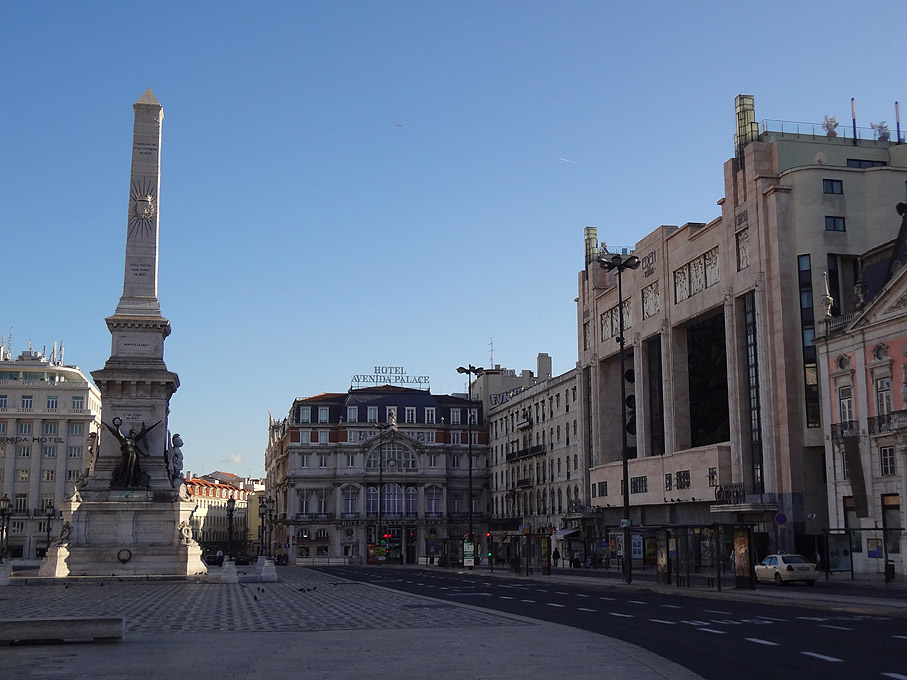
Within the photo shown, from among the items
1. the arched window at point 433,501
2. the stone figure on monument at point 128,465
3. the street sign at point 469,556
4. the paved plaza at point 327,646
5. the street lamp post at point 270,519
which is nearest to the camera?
A: the paved plaza at point 327,646

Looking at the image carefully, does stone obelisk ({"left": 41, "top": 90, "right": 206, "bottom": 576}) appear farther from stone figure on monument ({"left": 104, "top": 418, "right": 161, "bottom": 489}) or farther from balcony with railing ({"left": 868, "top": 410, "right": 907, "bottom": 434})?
balcony with railing ({"left": 868, "top": 410, "right": 907, "bottom": 434})

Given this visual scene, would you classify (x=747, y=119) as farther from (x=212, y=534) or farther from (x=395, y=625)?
(x=212, y=534)

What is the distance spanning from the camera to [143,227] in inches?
2202

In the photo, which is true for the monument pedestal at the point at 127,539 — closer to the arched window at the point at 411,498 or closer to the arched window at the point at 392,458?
the arched window at the point at 392,458

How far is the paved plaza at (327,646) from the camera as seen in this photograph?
14.8m

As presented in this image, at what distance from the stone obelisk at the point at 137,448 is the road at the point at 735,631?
20580 millimetres

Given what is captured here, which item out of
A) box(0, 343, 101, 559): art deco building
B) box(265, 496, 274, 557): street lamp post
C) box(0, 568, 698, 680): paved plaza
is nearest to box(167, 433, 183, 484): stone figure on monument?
box(0, 568, 698, 680): paved plaza

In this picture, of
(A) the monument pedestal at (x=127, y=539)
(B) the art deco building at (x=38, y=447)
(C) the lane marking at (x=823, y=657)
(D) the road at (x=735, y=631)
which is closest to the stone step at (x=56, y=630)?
(D) the road at (x=735, y=631)

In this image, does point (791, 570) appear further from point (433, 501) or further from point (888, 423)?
point (433, 501)

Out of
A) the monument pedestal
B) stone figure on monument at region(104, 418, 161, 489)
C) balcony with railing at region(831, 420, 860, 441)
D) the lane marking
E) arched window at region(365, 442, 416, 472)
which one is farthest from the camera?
arched window at region(365, 442, 416, 472)

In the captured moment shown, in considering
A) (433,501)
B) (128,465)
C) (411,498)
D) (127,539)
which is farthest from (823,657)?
(433,501)

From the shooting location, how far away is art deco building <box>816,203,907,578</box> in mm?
47906

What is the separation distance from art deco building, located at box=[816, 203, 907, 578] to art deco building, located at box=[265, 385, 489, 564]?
69490mm

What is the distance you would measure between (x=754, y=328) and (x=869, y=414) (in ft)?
39.0
